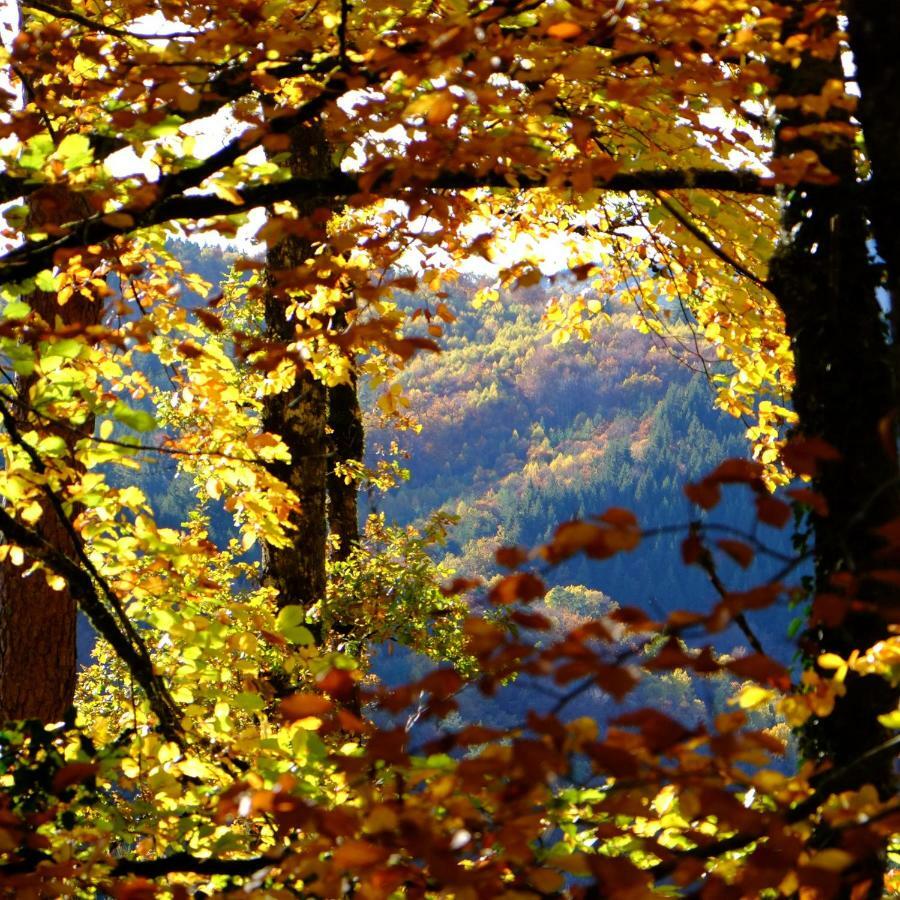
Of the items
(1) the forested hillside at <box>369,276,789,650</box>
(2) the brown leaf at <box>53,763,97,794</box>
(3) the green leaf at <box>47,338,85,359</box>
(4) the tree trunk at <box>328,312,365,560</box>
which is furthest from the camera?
(1) the forested hillside at <box>369,276,789,650</box>

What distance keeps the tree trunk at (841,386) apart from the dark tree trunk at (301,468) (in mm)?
4892

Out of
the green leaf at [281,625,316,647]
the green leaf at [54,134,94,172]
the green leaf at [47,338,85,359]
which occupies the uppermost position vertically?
the green leaf at [54,134,94,172]

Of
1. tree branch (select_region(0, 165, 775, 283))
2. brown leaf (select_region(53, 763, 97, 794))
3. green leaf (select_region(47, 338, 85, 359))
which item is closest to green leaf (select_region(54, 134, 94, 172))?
tree branch (select_region(0, 165, 775, 283))

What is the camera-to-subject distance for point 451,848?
2184 millimetres

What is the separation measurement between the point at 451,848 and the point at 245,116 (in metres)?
3.11

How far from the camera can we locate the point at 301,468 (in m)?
8.22

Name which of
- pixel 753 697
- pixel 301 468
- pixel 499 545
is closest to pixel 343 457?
pixel 301 468

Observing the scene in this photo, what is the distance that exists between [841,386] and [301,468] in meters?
5.23

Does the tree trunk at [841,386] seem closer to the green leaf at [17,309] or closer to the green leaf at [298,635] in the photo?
the green leaf at [298,635]

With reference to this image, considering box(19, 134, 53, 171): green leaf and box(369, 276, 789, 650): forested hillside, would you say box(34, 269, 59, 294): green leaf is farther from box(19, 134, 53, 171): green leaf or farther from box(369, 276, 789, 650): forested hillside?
box(369, 276, 789, 650): forested hillside

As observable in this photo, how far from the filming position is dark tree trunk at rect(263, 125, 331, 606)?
824 centimetres

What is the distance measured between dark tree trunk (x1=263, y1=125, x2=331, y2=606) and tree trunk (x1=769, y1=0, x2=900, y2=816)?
4.89 m

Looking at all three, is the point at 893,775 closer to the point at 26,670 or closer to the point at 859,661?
the point at 859,661

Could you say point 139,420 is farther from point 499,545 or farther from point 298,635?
point 499,545
